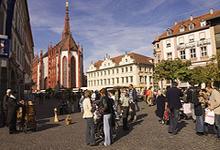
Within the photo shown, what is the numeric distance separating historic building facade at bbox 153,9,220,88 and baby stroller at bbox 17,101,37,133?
4021cm

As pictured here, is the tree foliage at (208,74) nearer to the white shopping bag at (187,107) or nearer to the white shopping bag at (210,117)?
the white shopping bag at (187,107)

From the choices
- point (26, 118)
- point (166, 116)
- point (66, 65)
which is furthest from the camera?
point (66, 65)

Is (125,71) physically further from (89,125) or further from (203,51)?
(89,125)

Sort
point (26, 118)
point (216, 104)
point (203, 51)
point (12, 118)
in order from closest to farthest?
point (216, 104) → point (12, 118) → point (26, 118) → point (203, 51)

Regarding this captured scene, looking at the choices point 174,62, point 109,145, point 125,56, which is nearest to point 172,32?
point 174,62

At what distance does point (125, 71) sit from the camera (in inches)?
2931

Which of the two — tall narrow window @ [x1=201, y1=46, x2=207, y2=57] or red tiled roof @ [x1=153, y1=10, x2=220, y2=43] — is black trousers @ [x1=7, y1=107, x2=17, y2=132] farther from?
red tiled roof @ [x1=153, y1=10, x2=220, y2=43]

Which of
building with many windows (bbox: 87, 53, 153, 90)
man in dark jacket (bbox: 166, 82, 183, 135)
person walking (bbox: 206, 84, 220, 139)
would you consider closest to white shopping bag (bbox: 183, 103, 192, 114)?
man in dark jacket (bbox: 166, 82, 183, 135)

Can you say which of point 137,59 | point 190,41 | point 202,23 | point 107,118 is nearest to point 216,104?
point 107,118

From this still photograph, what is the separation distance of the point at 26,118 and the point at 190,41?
4568 centimetres

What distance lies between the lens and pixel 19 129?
40.1ft

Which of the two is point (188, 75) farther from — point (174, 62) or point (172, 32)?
point (172, 32)

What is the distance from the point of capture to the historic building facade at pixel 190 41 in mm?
48406

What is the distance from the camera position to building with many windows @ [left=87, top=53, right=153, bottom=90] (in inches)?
2830
